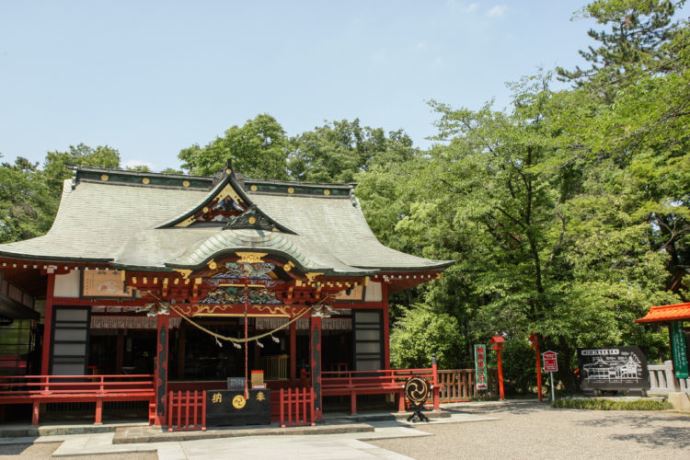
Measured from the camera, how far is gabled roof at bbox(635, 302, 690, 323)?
16.1m

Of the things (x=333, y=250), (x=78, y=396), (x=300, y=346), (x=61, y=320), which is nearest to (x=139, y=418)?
(x=78, y=396)

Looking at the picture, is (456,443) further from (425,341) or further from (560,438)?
(425,341)

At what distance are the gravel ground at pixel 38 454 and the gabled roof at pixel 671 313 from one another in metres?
14.2

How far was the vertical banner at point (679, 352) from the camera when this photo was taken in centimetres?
1636

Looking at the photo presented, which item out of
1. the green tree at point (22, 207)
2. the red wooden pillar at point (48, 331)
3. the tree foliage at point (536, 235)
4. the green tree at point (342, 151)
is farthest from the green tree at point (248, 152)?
the red wooden pillar at point (48, 331)

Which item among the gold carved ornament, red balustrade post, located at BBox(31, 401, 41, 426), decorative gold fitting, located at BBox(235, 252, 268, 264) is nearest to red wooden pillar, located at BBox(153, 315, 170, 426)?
the gold carved ornament

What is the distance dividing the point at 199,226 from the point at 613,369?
14.2 metres

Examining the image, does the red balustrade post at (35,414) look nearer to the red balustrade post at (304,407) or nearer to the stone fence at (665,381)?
the red balustrade post at (304,407)

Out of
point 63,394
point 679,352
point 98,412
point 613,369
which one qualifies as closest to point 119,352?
point 63,394

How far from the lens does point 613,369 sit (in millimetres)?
18859

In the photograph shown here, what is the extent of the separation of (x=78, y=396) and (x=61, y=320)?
2.31 metres

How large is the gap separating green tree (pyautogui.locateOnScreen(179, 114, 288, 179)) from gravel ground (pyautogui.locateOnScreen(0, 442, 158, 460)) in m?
27.6

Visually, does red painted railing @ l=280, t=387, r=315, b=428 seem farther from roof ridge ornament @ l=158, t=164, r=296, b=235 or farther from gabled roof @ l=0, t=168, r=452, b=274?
roof ridge ornament @ l=158, t=164, r=296, b=235

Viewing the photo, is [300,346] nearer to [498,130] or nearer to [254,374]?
[254,374]
